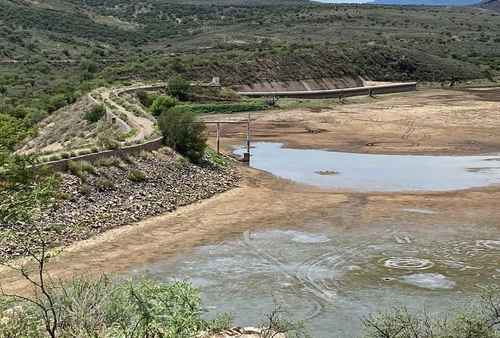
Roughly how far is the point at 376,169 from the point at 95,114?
60.9ft

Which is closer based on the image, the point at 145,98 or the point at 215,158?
the point at 215,158

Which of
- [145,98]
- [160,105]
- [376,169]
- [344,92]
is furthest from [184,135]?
[344,92]

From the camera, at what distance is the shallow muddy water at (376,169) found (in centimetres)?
3684

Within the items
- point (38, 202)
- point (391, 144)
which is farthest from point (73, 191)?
point (391, 144)

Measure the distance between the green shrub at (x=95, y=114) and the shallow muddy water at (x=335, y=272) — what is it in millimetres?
22280

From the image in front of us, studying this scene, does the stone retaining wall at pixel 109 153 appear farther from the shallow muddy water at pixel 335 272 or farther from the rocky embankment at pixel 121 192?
the shallow muddy water at pixel 335 272

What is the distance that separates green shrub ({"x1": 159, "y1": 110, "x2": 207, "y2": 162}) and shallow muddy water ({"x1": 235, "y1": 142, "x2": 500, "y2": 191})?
Result: 3870 mm

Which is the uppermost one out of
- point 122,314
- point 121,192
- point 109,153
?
point 122,314

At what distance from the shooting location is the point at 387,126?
58.9 m

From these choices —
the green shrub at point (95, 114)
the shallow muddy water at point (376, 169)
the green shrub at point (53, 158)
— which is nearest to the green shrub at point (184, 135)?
the shallow muddy water at point (376, 169)

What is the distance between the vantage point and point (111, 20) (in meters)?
131

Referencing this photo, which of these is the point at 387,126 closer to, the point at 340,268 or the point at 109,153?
the point at 109,153

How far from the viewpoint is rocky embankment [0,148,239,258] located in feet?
86.2

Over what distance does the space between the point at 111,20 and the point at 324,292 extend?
117125 mm
